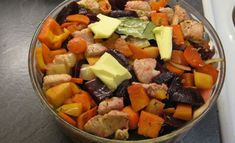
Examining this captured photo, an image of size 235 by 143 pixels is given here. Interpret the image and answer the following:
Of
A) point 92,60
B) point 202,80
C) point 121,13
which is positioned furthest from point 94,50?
point 202,80

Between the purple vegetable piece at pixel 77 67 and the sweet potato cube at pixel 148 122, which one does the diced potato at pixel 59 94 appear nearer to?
the purple vegetable piece at pixel 77 67

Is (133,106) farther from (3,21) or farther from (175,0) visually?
(3,21)

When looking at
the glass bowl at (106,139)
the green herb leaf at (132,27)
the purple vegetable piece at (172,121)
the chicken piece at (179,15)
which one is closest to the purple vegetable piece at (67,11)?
the glass bowl at (106,139)

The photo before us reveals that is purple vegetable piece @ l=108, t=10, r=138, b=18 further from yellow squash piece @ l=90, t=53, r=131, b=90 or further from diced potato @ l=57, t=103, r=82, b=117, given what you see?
diced potato @ l=57, t=103, r=82, b=117

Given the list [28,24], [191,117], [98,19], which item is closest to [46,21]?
[98,19]

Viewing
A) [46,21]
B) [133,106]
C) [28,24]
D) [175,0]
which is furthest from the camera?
[28,24]

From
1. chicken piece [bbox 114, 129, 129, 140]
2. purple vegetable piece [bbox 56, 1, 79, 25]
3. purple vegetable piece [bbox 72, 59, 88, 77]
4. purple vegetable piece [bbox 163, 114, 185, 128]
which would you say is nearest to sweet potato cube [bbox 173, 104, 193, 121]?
purple vegetable piece [bbox 163, 114, 185, 128]
